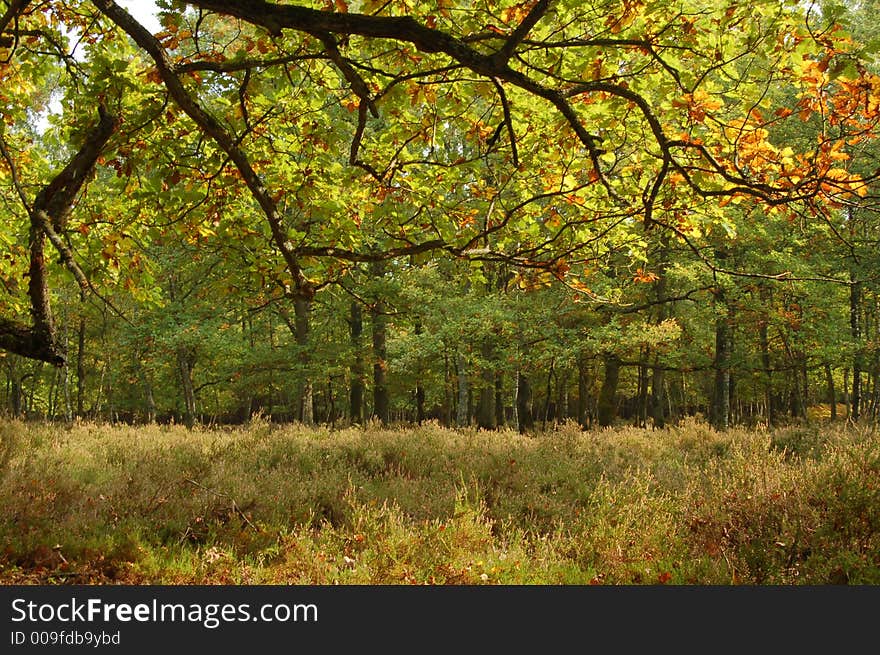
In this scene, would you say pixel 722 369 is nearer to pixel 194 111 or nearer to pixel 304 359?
pixel 304 359

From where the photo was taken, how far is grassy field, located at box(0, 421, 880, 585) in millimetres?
4535

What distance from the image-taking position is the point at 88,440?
8797 millimetres

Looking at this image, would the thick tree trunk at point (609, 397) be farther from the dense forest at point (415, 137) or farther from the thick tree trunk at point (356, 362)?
the dense forest at point (415, 137)

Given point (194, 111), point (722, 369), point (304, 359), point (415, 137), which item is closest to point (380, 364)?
point (304, 359)

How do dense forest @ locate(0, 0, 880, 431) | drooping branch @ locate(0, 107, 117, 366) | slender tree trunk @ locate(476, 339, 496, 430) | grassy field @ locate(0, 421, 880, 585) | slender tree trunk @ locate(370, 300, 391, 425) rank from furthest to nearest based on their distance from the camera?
slender tree trunk @ locate(476, 339, 496, 430)
slender tree trunk @ locate(370, 300, 391, 425)
grassy field @ locate(0, 421, 880, 585)
drooping branch @ locate(0, 107, 117, 366)
dense forest @ locate(0, 0, 880, 431)

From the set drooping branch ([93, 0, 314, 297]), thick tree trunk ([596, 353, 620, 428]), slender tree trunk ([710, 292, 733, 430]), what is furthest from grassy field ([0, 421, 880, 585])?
thick tree trunk ([596, 353, 620, 428])

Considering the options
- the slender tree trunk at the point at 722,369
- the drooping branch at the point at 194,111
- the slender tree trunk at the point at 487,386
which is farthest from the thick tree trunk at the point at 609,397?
the drooping branch at the point at 194,111

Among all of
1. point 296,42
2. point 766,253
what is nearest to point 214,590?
point 296,42

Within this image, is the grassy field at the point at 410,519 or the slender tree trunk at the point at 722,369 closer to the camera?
the grassy field at the point at 410,519

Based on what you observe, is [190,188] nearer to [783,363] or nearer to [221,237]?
[221,237]

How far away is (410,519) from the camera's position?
580 cm

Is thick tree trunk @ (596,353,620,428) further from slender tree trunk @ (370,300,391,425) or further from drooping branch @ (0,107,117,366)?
drooping branch @ (0,107,117,366)

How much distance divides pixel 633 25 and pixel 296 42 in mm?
2724

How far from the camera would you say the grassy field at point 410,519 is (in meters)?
4.54
